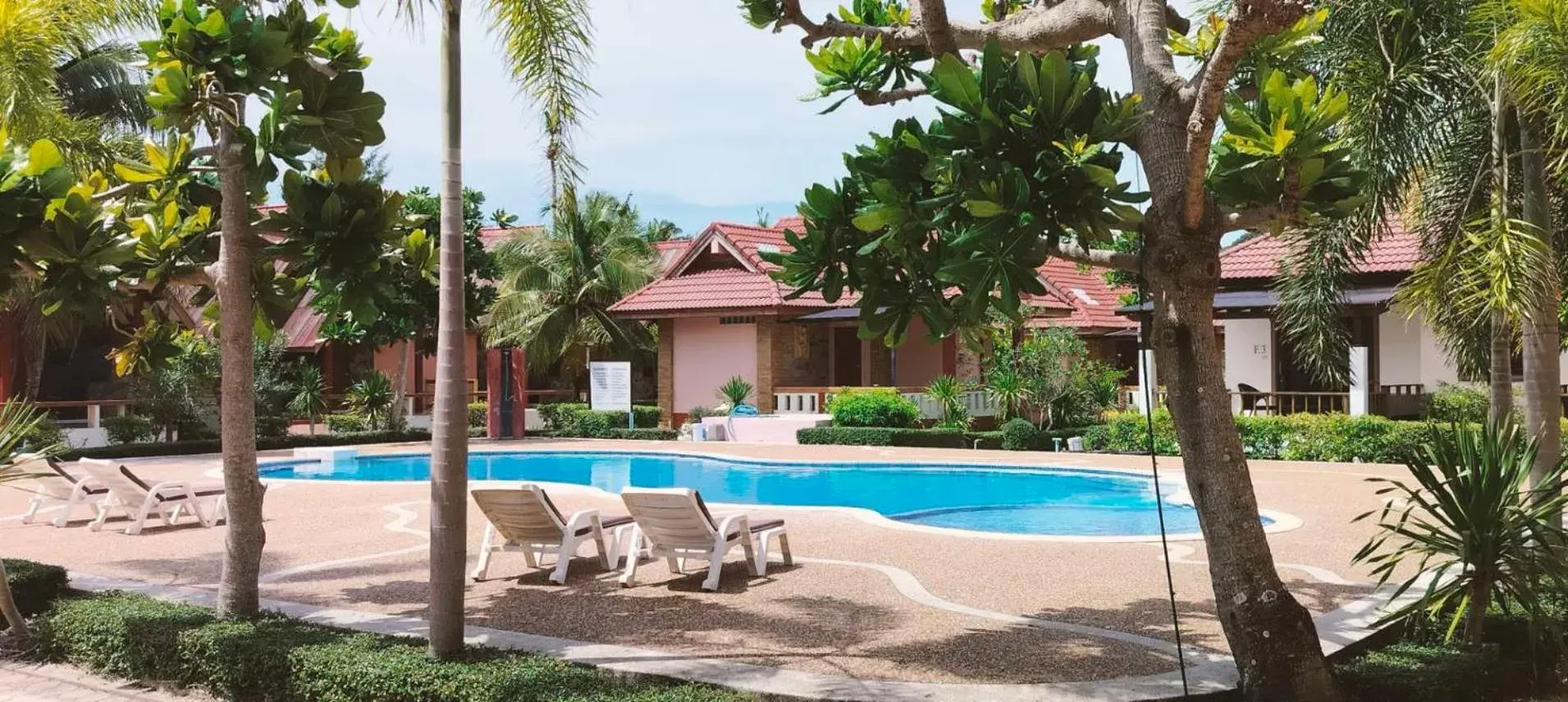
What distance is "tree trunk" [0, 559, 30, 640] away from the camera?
7.45 m

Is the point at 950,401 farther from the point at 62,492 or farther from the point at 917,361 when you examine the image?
the point at 62,492

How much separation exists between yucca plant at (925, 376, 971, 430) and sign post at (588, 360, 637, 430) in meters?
7.38

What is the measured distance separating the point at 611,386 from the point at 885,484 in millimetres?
11071

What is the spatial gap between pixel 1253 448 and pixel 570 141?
16100mm

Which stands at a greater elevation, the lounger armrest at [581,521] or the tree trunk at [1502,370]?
the tree trunk at [1502,370]

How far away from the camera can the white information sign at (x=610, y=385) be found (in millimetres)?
28250

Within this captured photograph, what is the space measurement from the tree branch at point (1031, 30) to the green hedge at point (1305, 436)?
12558 mm

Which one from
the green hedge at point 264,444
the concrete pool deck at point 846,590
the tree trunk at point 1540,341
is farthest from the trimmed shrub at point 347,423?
the tree trunk at point 1540,341

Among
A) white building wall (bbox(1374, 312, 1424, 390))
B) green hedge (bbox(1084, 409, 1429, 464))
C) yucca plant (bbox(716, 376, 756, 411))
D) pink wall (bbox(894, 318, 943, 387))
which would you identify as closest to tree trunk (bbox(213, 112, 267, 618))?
green hedge (bbox(1084, 409, 1429, 464))

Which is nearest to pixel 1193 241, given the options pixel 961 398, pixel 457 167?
pixel 457 167

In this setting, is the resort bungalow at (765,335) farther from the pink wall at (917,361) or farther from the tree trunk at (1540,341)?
the tree trunk at (1540,341)

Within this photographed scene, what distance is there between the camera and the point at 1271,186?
Answer: 556cm

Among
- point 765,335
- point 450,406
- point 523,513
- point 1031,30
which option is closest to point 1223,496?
point 1031,30

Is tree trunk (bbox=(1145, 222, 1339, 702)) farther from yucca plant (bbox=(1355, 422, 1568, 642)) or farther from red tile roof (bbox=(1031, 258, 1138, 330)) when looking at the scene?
red tile roof (bbox=(1031, 258, 1138, 330))
